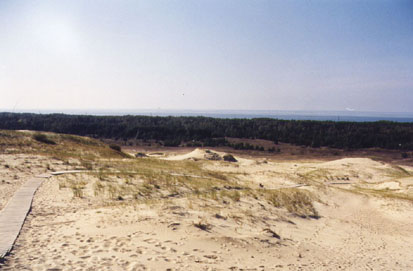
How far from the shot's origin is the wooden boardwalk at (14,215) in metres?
6.54

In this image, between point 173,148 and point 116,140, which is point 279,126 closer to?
point 173,148

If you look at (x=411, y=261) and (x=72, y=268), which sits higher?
(x=72, y=268)

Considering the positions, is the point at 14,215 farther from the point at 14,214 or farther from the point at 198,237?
the point at 198,237

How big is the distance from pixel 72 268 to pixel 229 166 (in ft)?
81.0

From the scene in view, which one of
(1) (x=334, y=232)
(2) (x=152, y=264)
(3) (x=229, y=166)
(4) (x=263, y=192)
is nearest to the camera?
(2) (x=152, y=264)

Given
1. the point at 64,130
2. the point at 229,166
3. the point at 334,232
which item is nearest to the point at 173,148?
the point at 229,166

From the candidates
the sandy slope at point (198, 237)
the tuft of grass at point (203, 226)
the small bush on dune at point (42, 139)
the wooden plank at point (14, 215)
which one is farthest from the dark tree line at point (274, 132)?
the tuft of grass at point (203, 226)

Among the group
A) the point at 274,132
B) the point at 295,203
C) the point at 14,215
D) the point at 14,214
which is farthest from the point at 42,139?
the point at 274,132

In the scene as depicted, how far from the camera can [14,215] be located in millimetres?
8516

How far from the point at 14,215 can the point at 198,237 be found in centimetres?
607

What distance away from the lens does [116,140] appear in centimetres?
6122

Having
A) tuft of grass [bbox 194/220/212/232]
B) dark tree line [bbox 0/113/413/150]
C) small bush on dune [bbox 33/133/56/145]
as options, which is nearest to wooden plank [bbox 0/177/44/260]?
tuft of grass [bbox 194/220/212/232]

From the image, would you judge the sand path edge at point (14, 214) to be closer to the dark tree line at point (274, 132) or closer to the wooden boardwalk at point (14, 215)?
the wooden boardwalk at point (14, 215)

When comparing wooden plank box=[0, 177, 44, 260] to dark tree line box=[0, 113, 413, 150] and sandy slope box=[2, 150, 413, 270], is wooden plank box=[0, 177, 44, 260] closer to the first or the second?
sandy slope box=[2, 150, 413, 270]
